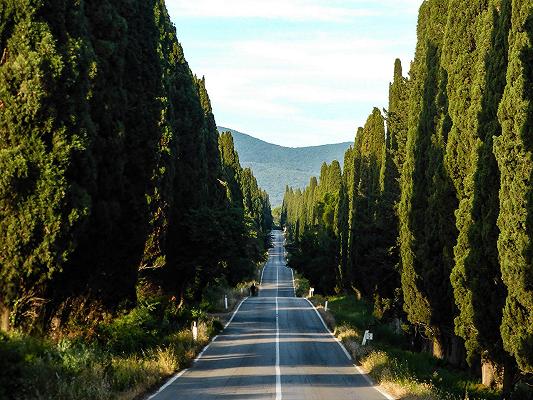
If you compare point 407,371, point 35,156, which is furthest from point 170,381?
point 35,156

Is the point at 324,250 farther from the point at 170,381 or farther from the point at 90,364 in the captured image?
the point at 90,364

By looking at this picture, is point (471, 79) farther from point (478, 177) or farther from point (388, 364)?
point (388, 364)

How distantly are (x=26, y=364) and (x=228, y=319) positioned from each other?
1189 inches

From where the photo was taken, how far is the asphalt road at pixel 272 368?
53.0ft

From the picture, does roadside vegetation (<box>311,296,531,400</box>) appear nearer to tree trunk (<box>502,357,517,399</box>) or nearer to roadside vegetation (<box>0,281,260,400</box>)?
tree trunk (<box>502,357,517,399</box>)

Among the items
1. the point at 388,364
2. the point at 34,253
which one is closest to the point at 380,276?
the point at 388,364

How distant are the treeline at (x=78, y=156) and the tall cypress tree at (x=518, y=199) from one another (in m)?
8.05

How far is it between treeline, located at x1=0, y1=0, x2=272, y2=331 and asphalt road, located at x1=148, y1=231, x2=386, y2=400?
320 cm

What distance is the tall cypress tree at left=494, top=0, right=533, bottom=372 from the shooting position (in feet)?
44.2

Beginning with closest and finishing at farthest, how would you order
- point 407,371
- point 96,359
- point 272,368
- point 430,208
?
point 96,359 → point 407,371 → point 272,368 → point 430,208

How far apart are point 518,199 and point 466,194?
563 cm

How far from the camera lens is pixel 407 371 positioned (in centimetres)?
1850

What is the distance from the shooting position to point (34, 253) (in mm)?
13680

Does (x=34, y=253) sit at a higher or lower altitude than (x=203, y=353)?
higher
